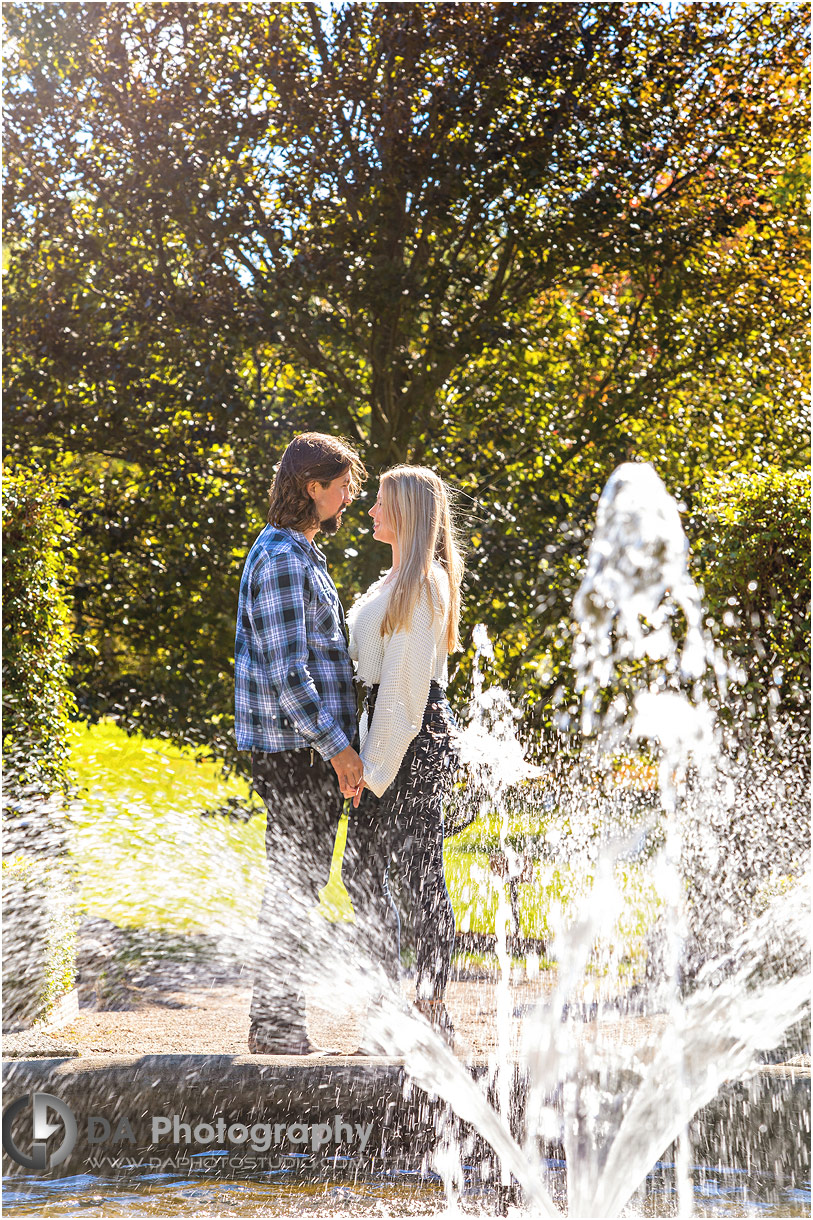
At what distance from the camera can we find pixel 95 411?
696 cm

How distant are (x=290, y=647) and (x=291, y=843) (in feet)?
1.88

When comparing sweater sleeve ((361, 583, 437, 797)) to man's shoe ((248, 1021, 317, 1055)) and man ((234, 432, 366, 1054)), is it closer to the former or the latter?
man ((234, 432, 366, 1054))

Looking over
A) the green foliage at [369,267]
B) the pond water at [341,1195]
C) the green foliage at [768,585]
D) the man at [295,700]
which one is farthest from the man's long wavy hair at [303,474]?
the green foliage at [369,267]

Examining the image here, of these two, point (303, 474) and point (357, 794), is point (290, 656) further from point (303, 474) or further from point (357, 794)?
point (303, 474)

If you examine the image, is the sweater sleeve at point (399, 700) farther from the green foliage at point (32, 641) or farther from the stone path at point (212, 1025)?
the green foliage at point (32, 641)

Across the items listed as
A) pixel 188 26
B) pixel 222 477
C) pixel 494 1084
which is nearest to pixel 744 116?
pixel 188 26

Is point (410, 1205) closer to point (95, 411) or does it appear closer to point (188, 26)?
point (95, 411)

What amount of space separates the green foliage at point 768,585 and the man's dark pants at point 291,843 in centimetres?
262

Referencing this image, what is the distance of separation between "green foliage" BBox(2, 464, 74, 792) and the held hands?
1.93 metres

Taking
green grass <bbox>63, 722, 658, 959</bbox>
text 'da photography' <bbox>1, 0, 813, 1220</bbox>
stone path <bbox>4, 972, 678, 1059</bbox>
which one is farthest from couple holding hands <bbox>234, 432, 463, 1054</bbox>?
green grass <bbox>63, 722, 658, 959</bbox>

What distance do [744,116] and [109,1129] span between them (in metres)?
6.66

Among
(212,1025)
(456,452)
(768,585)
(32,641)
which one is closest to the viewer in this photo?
(212,1025)

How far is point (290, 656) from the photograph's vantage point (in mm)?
3049

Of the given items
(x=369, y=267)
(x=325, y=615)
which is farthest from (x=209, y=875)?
(x=369, y=267)
